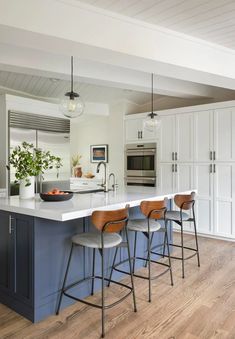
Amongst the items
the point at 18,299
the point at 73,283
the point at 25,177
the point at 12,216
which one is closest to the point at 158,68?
the point at 25,177

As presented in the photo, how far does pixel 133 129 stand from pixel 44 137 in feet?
5.96

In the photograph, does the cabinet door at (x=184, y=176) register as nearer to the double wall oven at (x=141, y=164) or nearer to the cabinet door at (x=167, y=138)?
the cabinet door at (x=167, y=138)

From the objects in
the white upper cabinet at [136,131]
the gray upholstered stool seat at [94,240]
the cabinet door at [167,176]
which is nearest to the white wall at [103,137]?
the white upper cabinet at [136,131]

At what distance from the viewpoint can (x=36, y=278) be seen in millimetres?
2416

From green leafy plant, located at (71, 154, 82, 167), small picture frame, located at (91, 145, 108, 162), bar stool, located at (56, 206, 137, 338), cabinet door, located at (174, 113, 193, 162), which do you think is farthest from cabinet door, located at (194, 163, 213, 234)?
→ green leafy plant, located at (71, 154, 82, 167)

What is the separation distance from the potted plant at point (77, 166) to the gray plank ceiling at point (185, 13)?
5.20 meters

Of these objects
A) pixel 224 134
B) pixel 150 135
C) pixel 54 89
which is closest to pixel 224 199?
pixel 224 134

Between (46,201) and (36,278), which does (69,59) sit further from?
(36,278)

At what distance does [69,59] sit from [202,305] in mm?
3082

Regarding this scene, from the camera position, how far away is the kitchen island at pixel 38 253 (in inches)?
94.7

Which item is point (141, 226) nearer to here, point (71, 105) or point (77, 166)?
point (71, 105)

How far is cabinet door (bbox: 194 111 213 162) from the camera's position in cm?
493

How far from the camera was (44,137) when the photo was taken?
5.43m

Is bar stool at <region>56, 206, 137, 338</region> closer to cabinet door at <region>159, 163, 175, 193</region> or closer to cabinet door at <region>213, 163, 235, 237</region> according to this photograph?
cabinet door at <region>213, 163, 235, 237</region>
